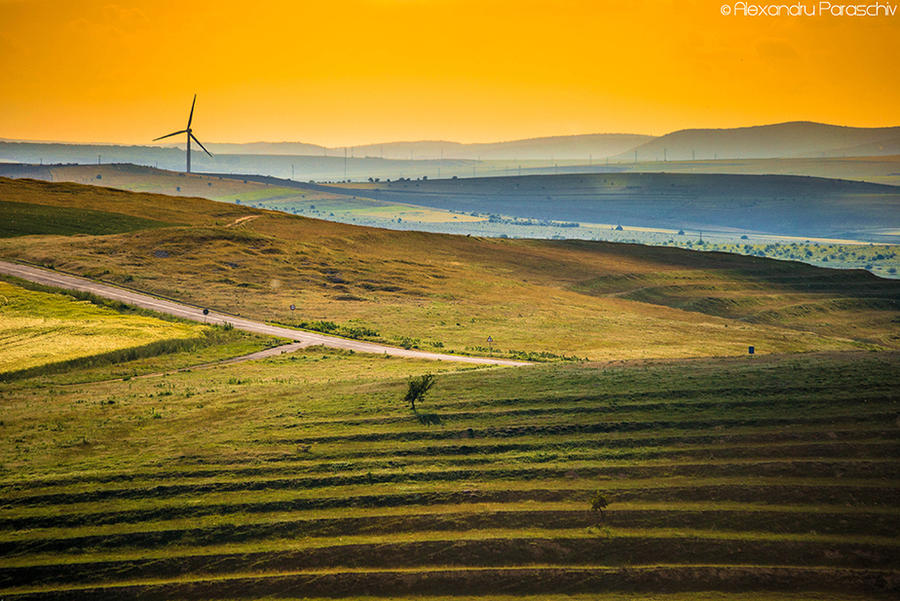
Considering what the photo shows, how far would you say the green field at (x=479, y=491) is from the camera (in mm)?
32562

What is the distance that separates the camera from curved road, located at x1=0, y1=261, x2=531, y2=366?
254ft

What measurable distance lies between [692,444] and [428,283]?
8345 centimetres

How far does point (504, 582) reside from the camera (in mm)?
32156

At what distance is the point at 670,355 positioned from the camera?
78.9 meters

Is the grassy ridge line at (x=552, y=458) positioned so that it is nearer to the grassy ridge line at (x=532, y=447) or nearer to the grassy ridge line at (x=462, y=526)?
the grassy ridge line at (x=532, y=447)

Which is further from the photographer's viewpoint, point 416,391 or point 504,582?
point 416,391

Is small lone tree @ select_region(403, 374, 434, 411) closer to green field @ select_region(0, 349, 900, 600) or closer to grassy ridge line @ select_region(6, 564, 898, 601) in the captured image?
green field @ select_region(0, 349, 900, 600)

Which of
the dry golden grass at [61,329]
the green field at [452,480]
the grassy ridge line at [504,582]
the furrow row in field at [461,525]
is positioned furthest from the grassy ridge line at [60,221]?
the grassy ridge line at [504,582]

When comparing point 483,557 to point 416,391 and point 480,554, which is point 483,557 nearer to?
point 480,554

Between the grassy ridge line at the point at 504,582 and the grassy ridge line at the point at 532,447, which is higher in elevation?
the grassy ridge line at the point at 532,447

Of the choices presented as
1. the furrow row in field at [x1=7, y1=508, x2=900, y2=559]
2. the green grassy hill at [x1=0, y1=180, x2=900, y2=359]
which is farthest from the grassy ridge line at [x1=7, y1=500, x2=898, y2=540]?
the green grassy hill at [x1=0, y1=180, x2=900, y2=359]

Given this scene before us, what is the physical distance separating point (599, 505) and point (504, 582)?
20.5ft

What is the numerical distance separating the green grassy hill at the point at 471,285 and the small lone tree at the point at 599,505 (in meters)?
42.5

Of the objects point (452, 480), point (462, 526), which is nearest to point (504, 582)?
point (462, 526)
